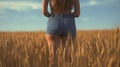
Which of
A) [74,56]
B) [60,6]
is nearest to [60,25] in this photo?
[60,6]

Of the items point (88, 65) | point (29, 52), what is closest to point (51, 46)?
point (29, 52)

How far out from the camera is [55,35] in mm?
3764

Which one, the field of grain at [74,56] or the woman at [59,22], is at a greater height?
the woman at [59,22]

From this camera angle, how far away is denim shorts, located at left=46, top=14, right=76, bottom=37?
147 inches

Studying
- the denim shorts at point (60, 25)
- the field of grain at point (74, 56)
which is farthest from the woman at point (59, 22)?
the field of grain at point (74, 56)

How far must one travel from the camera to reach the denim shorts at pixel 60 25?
3.74 m

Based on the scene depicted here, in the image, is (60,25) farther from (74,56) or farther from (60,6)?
(74,56)

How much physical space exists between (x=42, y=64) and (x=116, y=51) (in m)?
0.65

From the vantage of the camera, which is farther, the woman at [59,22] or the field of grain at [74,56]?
the woman at [59,22]

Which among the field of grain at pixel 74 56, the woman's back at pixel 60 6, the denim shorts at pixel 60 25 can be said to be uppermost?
the woman's back at pixel 60 6

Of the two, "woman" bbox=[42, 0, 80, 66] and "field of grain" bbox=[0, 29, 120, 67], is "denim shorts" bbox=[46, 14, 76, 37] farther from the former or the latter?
"field of grain" bbox=[0, 29, 120, 67]

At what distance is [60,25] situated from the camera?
3.74 m

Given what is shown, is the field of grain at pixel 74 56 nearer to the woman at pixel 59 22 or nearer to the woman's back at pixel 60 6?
the woman at pixel 59 22

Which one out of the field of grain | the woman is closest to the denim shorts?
the woman
